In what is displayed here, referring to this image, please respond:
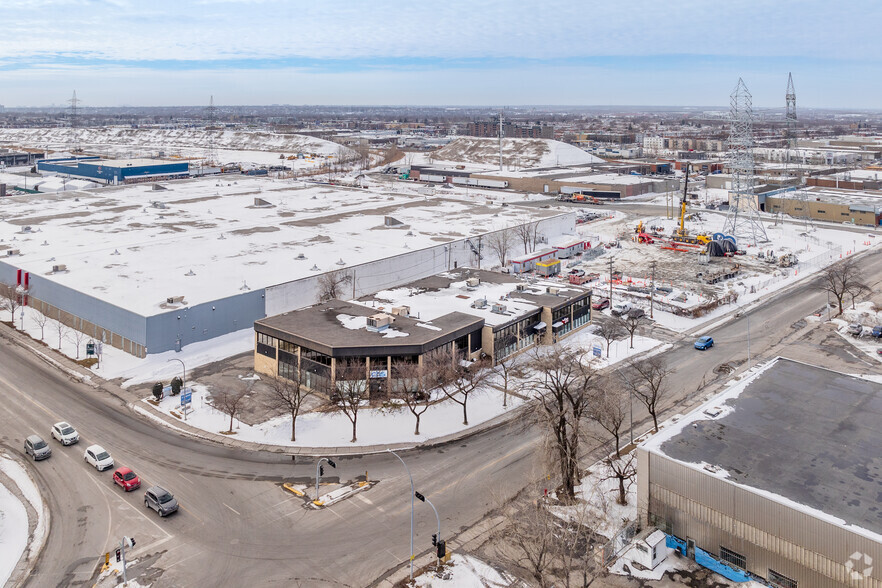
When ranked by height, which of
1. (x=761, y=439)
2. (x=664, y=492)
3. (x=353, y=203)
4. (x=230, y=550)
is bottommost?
(x=230, y=550)

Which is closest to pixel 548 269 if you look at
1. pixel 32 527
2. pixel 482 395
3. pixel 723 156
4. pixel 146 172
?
pixel 482 395

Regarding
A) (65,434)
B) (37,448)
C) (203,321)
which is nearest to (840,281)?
(203,321)

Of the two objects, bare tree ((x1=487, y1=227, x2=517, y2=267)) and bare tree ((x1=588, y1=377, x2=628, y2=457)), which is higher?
bare tree ((x1=487, y1=227, x2=517, y2=267))

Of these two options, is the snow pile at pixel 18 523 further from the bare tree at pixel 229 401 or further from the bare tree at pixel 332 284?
the bare tree at pixel 332 284

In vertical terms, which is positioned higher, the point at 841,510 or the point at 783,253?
the point at 783,253

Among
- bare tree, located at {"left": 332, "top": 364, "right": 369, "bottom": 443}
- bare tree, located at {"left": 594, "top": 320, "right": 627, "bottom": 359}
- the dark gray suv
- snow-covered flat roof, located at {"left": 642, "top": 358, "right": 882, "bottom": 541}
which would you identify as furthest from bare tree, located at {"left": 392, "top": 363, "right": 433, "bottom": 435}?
bare tree, located at {"left": 594, "top": 320, "right": 627, "bottom": 359}

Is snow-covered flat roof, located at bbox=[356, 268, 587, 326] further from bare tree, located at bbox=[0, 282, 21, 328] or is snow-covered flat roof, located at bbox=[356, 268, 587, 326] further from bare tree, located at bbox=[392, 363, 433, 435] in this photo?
bare tree, located at bbox=[0, 282, 21, 328]

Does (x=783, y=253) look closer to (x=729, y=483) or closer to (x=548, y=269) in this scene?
(x=548, y=269)
